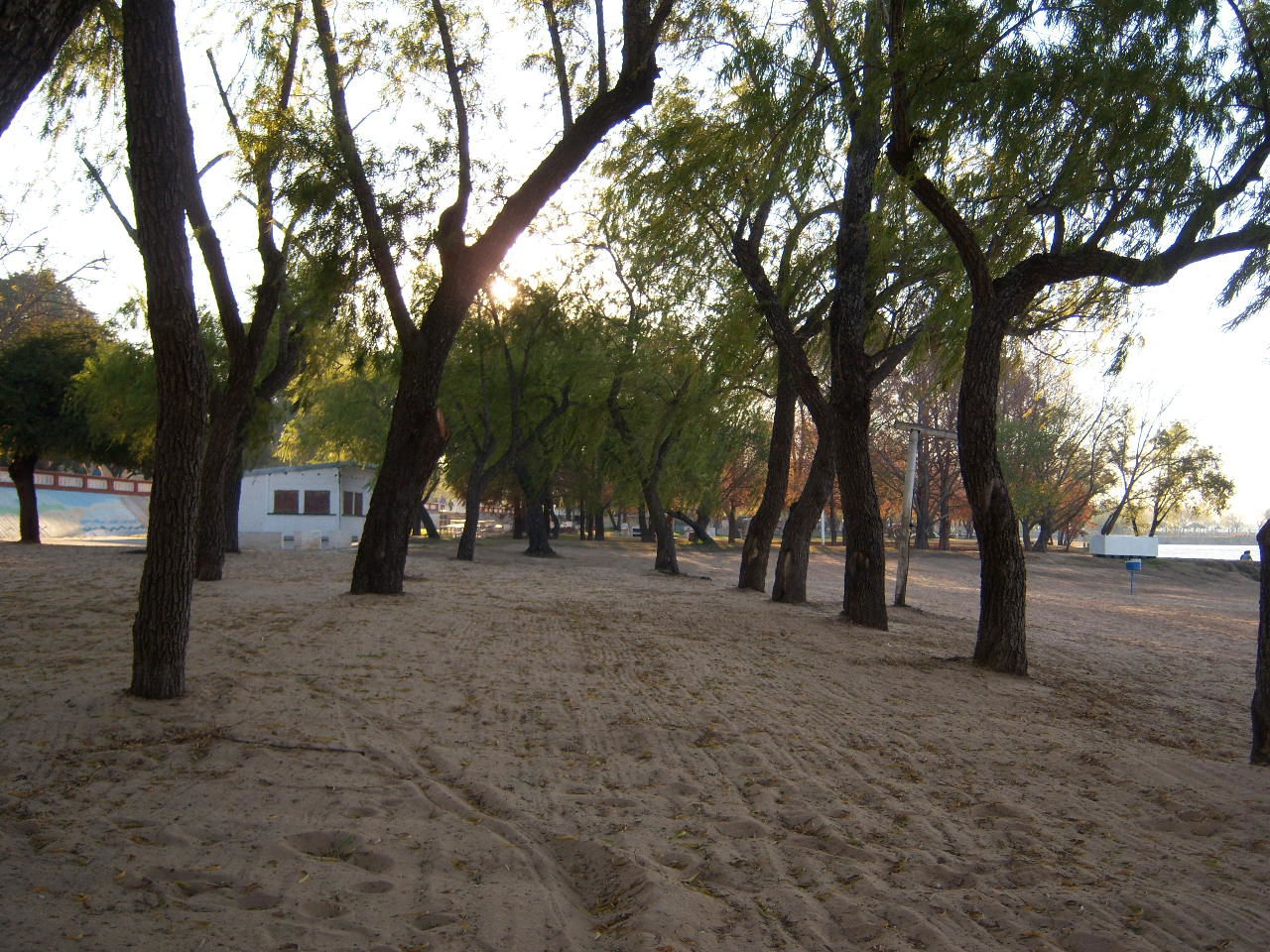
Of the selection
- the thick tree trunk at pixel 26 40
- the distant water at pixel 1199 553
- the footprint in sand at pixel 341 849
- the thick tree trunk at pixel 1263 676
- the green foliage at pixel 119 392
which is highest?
Result: the green foliage at pixel 119 392

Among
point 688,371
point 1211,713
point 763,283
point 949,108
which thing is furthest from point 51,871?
point 688,371

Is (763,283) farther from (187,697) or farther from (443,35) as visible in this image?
(187,697)

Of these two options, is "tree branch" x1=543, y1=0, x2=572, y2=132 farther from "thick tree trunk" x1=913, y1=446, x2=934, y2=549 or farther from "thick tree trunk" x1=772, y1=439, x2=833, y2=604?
"thick tree trunk" x1=913, y1=446, x2=934, y2=549

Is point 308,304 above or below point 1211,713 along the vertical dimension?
above

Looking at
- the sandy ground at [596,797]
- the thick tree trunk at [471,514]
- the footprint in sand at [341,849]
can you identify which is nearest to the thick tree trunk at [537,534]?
the thick tree trunk at [471,514]

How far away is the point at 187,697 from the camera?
5.35 meters

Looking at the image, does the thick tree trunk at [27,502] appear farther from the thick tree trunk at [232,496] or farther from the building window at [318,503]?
the building window at [318,503]

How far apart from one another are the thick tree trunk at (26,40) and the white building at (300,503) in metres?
28.1

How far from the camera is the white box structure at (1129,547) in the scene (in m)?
41.4

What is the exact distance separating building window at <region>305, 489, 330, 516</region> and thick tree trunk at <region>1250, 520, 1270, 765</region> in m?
28.2

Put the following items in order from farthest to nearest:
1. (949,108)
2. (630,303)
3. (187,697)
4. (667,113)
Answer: (630,303)
(667,113)
(949,108)
(187,697)

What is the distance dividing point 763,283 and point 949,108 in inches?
174

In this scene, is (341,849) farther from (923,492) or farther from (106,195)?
(923,492)

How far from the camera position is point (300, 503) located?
30.4 metres
